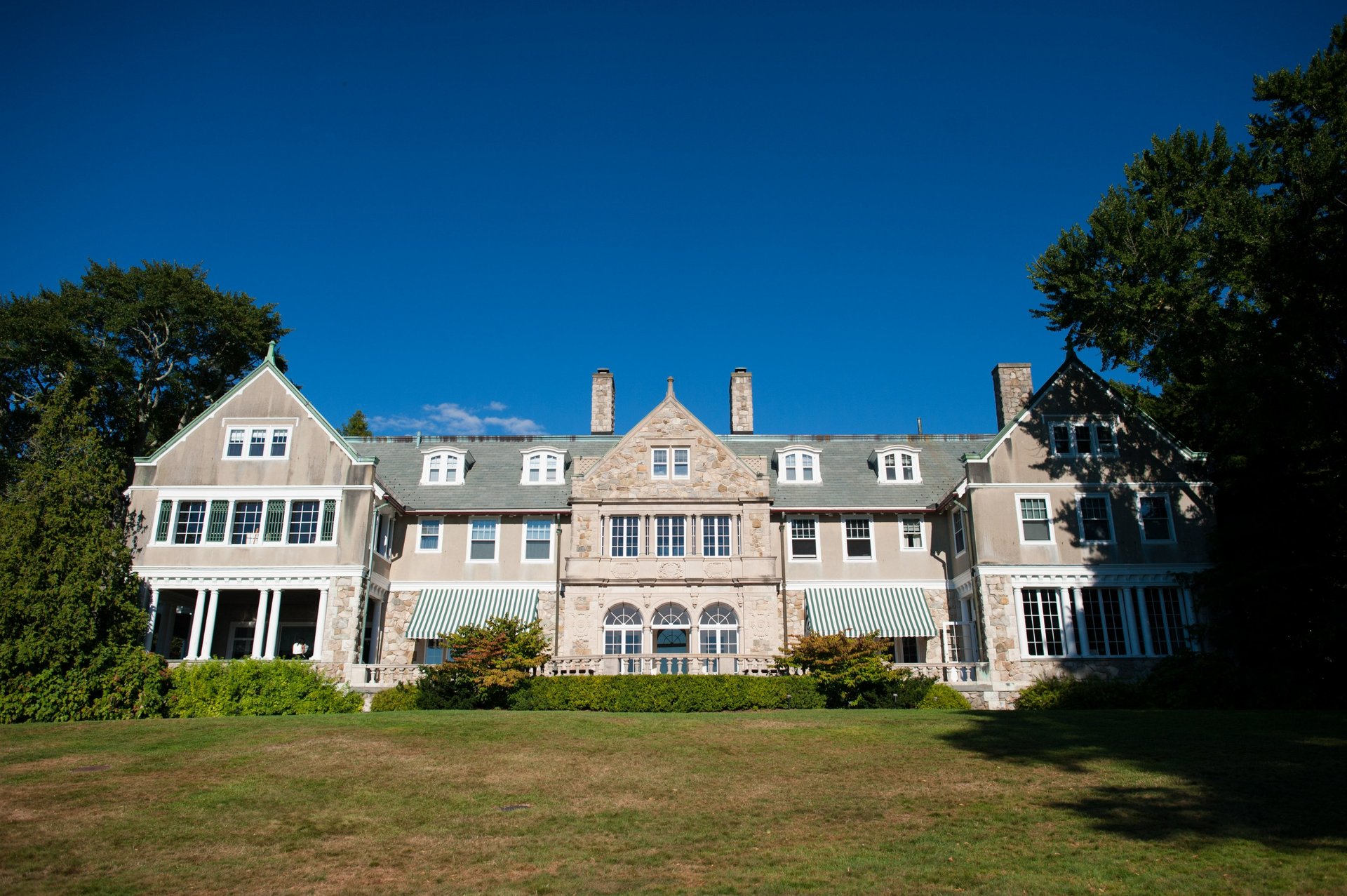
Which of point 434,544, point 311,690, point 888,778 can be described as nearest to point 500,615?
point 434,544

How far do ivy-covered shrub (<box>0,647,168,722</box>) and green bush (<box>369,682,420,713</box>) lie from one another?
19.8ft

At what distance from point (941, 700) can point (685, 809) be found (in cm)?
1579

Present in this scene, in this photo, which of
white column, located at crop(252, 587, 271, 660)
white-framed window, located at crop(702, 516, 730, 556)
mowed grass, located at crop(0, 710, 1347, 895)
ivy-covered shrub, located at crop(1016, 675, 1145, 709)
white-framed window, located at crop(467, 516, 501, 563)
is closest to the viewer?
mowed grass, located at crop(0, 710, 1347, 895)

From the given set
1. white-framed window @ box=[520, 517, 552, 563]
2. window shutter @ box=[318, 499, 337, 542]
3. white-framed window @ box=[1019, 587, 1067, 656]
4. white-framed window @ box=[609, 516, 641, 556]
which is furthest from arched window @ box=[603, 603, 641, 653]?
white-framed window @ box=[1019, 587, 1067, 656]

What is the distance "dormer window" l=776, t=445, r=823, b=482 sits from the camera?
38.2 m

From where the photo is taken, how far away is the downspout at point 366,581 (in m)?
32.3

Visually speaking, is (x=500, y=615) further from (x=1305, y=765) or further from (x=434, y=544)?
(x=1305, y=765)

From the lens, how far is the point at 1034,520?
3325cm

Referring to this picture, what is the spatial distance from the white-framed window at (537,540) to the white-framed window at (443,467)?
4.03m

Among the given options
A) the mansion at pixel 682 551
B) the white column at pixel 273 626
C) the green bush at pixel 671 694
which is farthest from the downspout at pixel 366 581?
the green bush at pixel 671 694

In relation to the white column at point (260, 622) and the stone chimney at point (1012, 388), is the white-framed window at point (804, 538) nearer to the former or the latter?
the stone chimney at point (1012, 388)

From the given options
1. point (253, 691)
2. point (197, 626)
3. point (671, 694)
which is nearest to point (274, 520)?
point (197, 626)

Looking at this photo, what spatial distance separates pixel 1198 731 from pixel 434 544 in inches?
1046

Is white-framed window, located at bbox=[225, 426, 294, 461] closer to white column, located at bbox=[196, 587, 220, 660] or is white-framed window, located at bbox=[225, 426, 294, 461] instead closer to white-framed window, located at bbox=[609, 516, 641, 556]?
white column, located at bbox=[196, 587, 220, 660]
